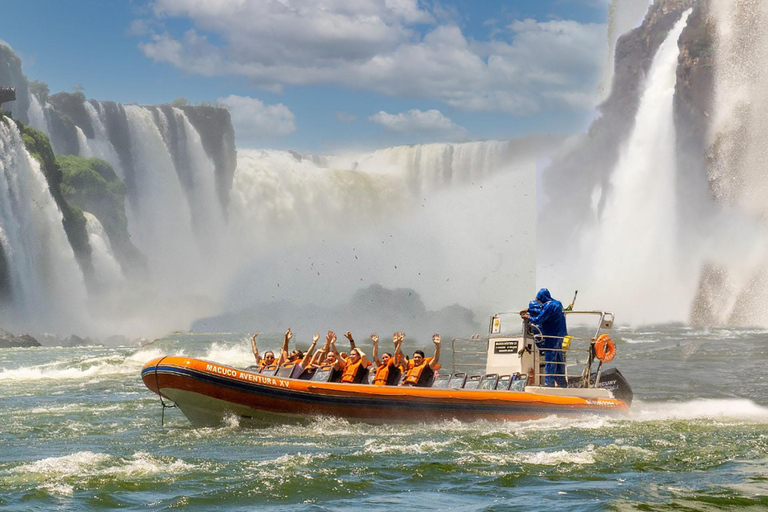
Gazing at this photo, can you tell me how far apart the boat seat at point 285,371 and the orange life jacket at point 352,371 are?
137 cm

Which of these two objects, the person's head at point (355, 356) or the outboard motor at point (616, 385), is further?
the outboard motor at point (616, 385)

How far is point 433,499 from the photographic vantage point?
1231 centimetres

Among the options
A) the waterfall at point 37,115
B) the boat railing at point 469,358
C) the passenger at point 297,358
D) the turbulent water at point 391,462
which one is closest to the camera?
the turbulent water at point 391,462

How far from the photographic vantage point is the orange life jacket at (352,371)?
18547mm

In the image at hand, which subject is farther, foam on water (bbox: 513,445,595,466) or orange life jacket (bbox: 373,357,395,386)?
orange life jacket (bbox: 373,357,395,386)

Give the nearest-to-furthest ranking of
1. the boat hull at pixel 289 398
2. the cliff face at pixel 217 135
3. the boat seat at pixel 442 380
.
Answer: the boat hull at pixel 289 398 < the boat seat at pixel 442 380 < the cliff face at pixel 217 135

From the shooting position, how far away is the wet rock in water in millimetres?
58969

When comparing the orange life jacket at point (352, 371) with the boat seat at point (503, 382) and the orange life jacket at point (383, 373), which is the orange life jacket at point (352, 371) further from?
the boat seat at point (503, 382)

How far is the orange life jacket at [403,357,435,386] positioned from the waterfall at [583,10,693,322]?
46.6 meters

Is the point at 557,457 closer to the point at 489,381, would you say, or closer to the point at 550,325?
the point at 489,381

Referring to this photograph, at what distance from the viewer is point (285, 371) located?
64.7ft

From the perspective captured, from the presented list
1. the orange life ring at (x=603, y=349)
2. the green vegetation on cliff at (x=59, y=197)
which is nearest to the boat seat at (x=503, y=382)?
the orange life ring at (x=603, y=349)

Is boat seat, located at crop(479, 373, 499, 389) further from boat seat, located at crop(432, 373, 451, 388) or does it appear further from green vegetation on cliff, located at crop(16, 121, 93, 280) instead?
green vegetation on cliff, located at crop(16, 121, 93, 280)

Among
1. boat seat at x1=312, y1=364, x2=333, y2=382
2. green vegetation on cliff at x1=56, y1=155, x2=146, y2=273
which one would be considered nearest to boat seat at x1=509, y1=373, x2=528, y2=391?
boat seat at x1=312, y1=364, x2=333, y2=382
